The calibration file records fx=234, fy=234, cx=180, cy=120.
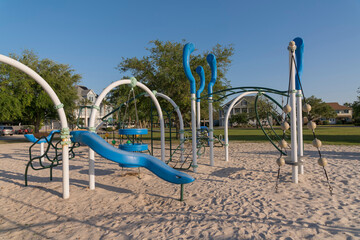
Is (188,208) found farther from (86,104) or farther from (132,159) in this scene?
(86,104)

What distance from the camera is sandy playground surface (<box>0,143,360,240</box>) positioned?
11.1ft

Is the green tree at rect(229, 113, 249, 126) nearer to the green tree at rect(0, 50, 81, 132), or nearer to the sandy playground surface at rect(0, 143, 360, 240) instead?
the green tree at rect(0, 50, 81, 132)

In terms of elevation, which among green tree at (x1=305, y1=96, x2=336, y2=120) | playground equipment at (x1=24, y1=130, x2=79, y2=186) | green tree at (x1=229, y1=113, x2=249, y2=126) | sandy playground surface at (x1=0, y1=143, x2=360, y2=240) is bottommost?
sandy playground surface at (x1=0, y1=143, x2=360, y2=240)

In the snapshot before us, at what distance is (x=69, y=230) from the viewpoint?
11.7 ft

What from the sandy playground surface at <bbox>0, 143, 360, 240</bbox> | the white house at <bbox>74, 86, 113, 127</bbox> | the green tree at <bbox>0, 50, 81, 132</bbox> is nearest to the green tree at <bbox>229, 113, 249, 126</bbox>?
the white house at <bbox>74, 86, 113, 127</bbox>

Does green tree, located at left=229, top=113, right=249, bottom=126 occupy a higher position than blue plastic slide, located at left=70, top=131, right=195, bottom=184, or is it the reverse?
green tree, located at left=229, top=113, right=249, bottom=126

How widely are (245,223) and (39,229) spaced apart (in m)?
3.19

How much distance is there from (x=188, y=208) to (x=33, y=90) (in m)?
23.4

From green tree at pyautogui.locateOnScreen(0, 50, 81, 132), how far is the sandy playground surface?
1551cm

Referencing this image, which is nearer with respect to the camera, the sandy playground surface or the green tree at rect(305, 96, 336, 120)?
the sandy playground surface

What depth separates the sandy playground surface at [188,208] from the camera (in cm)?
339

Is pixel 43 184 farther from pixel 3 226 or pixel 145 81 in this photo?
pixel 145 81

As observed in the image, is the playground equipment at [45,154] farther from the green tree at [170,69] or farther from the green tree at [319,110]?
the green tree at [319,110]

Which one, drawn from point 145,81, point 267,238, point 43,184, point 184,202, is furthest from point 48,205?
point 145,81
